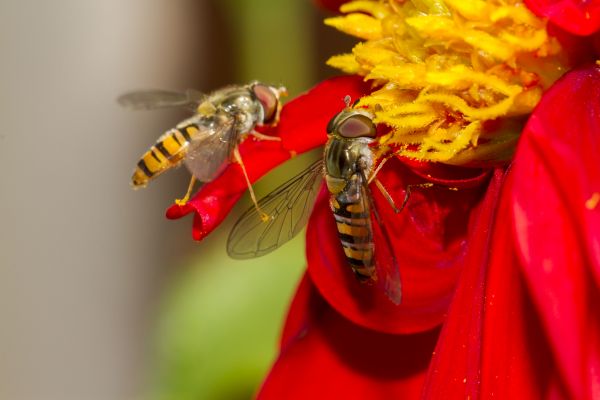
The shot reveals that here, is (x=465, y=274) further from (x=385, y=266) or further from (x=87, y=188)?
(x=87, y=188)

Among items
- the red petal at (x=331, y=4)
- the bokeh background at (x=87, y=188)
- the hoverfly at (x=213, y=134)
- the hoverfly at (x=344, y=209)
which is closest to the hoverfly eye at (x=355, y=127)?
the hoverfly at (x=344, y=209)

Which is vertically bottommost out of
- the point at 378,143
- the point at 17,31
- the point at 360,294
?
the point at 17,31

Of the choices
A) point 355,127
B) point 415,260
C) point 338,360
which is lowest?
point 338,360

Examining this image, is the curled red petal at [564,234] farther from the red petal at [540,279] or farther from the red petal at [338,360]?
the red petal at [338,360]

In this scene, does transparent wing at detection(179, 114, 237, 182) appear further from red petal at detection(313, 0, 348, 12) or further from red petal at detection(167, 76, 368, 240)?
red petal at detection(313, 0, 348, 12)

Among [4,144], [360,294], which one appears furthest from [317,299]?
[4,144]

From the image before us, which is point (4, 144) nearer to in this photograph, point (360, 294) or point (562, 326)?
point (360, 294)

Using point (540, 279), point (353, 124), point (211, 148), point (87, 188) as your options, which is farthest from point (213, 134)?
point (87, 188)
